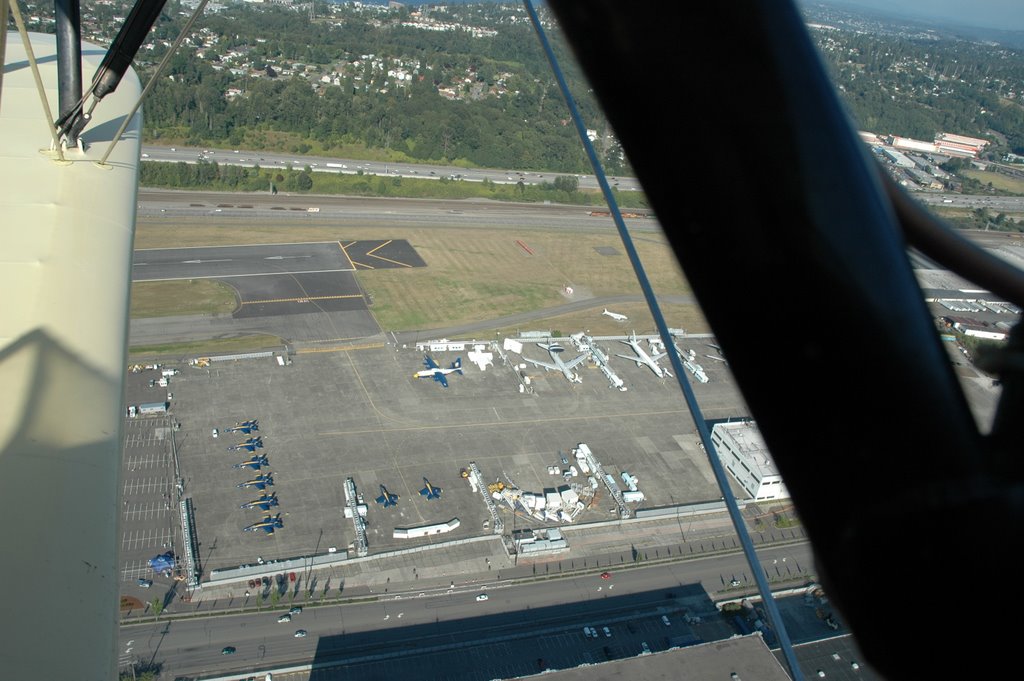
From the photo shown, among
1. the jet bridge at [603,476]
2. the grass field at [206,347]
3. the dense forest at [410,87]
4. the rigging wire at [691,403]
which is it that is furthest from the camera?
the dense forest at [410,87]

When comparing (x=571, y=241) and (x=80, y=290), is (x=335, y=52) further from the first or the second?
(x=80, y=290)

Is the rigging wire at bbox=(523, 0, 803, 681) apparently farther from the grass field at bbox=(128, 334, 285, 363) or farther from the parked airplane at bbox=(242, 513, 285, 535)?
the grass field at bbox=(128, 334, 285, 363)

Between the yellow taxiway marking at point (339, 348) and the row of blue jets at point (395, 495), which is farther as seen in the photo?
the yellow taxiway marking at point (339, 348)

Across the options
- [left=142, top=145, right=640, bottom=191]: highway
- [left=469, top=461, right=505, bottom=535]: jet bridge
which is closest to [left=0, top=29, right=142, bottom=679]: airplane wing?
[left=469, top=461, right=505, bottom=535]: jet bridge

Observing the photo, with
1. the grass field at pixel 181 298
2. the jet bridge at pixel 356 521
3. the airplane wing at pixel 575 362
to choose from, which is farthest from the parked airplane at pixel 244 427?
the airplane wing at pixel 575 362

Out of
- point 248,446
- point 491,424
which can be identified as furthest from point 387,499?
point 491,424

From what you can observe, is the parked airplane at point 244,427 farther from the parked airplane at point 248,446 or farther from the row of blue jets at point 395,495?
the row of blue jets at point 395,495
